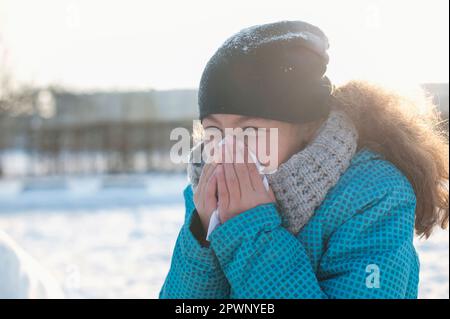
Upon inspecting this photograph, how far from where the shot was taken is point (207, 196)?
1.58m

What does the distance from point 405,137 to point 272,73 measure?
0.45 m

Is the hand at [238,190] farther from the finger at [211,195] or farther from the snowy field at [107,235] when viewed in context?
the snowy field at [107,235]

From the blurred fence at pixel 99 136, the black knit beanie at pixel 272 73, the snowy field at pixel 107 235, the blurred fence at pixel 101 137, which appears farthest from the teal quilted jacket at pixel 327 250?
the blurred fence at pixel 101 137

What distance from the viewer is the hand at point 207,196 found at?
157 centimetres

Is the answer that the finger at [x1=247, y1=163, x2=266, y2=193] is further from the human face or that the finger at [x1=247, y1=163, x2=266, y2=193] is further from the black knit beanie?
the black knit beanie

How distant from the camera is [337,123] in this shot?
1.69 m

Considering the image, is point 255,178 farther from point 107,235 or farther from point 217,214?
point 107,235

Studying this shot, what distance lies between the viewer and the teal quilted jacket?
144 centimetres

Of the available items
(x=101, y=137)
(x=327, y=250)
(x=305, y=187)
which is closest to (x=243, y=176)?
(x=305, y=187)

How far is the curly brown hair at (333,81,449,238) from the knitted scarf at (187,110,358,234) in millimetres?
162

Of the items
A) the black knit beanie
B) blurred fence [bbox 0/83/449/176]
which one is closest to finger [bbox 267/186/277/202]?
the black knit beanie
